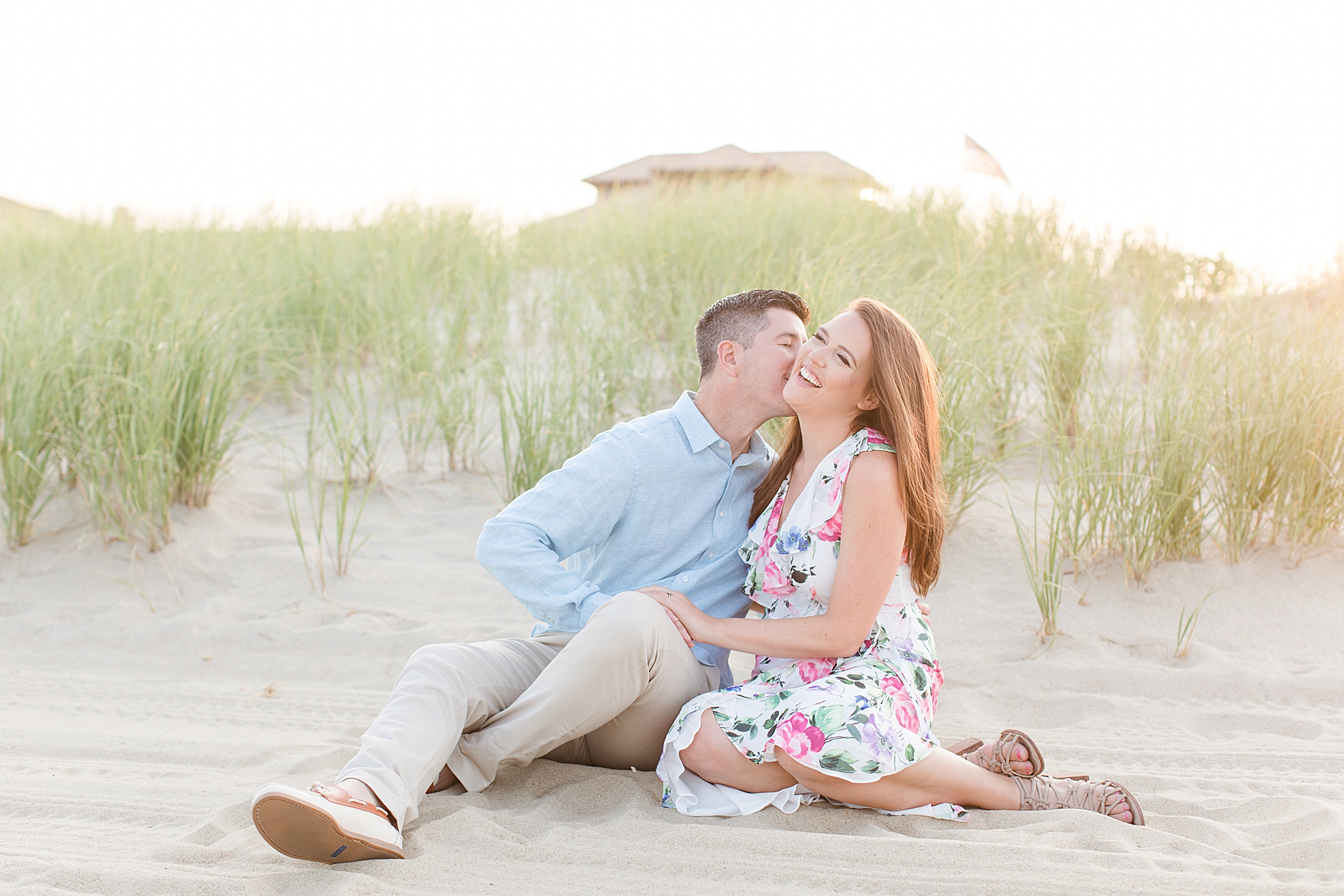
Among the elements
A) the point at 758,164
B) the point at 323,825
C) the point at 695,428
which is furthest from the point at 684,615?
the point at 758,164

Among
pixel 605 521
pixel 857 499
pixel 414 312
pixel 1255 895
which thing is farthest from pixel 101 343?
pixel 1255 895

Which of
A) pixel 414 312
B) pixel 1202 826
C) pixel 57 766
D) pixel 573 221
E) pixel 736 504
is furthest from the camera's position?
pixel 573 221

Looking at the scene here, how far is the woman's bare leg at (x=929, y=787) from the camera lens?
2268 mm

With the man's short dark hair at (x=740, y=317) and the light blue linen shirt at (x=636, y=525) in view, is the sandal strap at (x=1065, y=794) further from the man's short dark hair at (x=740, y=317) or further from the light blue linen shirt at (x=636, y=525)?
the man's short dark hair at (x=740, y=317)

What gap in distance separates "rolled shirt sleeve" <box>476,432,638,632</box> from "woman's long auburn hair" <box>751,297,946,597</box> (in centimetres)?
67

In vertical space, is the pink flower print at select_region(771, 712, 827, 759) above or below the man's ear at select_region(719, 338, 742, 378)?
below

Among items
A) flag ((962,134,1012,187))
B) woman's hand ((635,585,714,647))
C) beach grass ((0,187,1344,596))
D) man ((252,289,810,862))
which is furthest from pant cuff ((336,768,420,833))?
flag ((962,134,1012,187))

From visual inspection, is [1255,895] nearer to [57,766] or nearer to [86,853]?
[86,853]

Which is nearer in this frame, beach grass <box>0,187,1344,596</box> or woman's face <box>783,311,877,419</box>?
woman's face <box>783,311,877,419</box>

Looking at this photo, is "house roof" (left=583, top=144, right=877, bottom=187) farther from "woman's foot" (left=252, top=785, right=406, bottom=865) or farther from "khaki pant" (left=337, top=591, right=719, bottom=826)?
"woman's foot" (left=252, top=785, right=406, bottom=865)

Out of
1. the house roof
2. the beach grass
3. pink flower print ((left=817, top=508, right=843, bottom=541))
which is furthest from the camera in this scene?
the house roof

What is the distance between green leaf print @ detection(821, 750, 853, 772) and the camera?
7.27 ft

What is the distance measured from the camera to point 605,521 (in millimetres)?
2650

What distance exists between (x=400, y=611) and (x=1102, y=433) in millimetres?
2839
